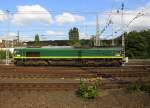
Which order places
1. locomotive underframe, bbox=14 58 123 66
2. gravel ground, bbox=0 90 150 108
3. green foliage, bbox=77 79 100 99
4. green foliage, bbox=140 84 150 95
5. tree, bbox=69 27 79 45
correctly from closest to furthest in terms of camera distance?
gravel ground, bbox=0 90 150 108, green foliage, bbox=77 79 100 99, green foliage, bbox=140 84 150 95, locomotive underframe, bbox=14 58 123 66, tree, bbox=69 27 79 45

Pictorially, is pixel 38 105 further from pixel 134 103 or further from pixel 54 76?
pixel 54 76

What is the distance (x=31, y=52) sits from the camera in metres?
45.5

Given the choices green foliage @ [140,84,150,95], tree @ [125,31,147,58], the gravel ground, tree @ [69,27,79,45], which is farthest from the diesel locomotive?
tree @ [69,27,79,45]

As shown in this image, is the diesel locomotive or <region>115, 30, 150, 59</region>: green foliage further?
<region>115, 30, 150, 59</region>: green foliage

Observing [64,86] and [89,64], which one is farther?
[89,64]

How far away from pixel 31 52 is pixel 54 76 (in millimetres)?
20186

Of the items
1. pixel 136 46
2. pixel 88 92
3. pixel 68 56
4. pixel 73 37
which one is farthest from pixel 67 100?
pixel 73 37

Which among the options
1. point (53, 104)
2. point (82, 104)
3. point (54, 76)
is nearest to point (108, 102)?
point (82, 104)

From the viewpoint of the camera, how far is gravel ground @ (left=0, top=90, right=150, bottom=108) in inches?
578

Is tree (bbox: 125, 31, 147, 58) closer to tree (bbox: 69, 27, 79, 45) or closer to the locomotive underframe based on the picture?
tree (bbox: 69, 27, 79, 45)

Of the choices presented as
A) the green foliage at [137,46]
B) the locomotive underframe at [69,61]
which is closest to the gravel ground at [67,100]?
the locomotive underframe at [69,61]

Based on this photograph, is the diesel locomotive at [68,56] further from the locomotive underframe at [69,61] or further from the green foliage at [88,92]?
the green foliage at [88,92]

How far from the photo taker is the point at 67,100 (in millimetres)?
16250

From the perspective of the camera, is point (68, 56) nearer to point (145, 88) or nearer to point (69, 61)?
point (69, 61)
